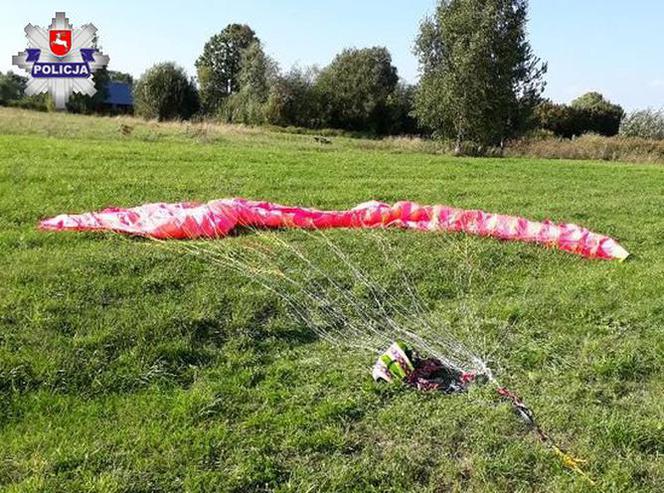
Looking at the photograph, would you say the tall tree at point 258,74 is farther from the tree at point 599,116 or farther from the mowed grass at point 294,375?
the mowed grass at point 294,375

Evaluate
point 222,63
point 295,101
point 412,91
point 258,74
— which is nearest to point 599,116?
point 412,91

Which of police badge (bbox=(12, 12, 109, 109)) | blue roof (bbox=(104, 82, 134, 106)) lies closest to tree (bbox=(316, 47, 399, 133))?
blue roof (bbox=(104, 82, 134, 106))

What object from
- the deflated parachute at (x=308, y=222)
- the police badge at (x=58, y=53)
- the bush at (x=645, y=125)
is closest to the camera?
the deflated parachute at (x=308, y=222)

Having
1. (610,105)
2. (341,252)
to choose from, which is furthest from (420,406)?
(610,105)

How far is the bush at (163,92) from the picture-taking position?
1655 inches

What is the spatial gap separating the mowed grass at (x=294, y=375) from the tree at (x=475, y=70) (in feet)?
63.4

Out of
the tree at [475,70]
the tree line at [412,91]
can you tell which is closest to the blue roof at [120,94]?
the tree line at [412,91]

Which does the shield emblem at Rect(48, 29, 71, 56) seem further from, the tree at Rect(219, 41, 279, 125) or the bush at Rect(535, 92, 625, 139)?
the bush at Rect(535, 92, 625, 139)

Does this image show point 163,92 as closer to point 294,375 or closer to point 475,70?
point 475,70

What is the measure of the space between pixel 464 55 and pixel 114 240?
2203 cm

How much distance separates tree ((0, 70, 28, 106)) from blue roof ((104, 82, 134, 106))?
6799mm

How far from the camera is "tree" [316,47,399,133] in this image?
44.2 meters

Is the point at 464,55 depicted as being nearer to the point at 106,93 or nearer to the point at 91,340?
the point at 91,340

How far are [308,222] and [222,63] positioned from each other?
46.9 meters
